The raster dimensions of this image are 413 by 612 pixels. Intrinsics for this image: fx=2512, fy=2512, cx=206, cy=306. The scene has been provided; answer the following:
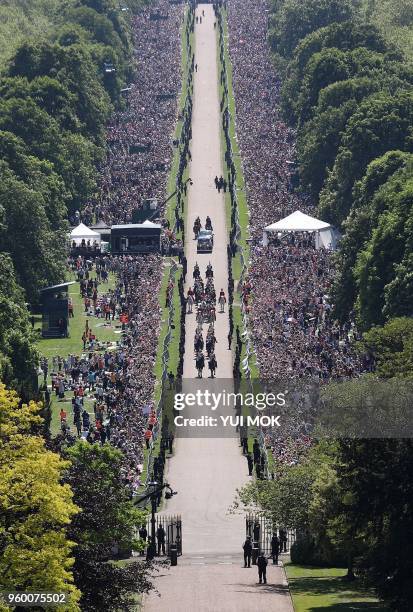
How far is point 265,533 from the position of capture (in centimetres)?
8219

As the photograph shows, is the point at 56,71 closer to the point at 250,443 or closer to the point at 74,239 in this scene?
the point at 74,239

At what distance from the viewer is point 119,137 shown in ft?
557

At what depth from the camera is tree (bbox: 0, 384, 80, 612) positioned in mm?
58844

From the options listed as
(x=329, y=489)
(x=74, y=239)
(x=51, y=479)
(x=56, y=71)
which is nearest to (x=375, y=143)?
(x=74, y=239)

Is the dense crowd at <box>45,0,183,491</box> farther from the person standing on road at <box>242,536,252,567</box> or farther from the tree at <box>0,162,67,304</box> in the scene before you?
the person standing on road at <box>242,536,252,567</box>

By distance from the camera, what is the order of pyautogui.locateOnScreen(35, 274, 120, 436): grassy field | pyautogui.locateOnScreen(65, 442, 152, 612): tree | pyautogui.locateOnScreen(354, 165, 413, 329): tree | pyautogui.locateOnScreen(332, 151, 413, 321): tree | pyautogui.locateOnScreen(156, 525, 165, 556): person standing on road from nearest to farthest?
pyautogui.locateOnScreen(65, 442, 152, 612): tree → pyautogui.locateOnScreen(156, 525, 165, 556): person standing on road → pyautogui.locateOnScreen(354, 165, 413, 329): tree → pyautogui.locateOnScreen(35, 274, 120, 436): grassy field → pyautogui.locateOnScreen(332, 151, 413, 321): tree

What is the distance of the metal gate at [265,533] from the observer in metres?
79.3

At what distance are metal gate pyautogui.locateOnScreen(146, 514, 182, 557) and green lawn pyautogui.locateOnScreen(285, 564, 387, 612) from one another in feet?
13.8

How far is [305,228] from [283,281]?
12751 millimetres

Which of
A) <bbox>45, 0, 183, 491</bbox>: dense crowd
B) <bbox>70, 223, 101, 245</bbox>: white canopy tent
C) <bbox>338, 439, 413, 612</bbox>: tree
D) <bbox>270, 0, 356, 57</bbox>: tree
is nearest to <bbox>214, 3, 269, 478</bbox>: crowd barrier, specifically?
<bbox>45, 0, 183, 491</bbox>: dense crowd

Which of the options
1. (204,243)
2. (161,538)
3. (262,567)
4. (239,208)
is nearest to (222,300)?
(204,243)

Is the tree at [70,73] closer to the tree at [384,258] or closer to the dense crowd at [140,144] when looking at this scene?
the dense crowd at [140,144]

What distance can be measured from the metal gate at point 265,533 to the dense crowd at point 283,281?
5996 millimetres

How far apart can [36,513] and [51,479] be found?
888 millimetres
